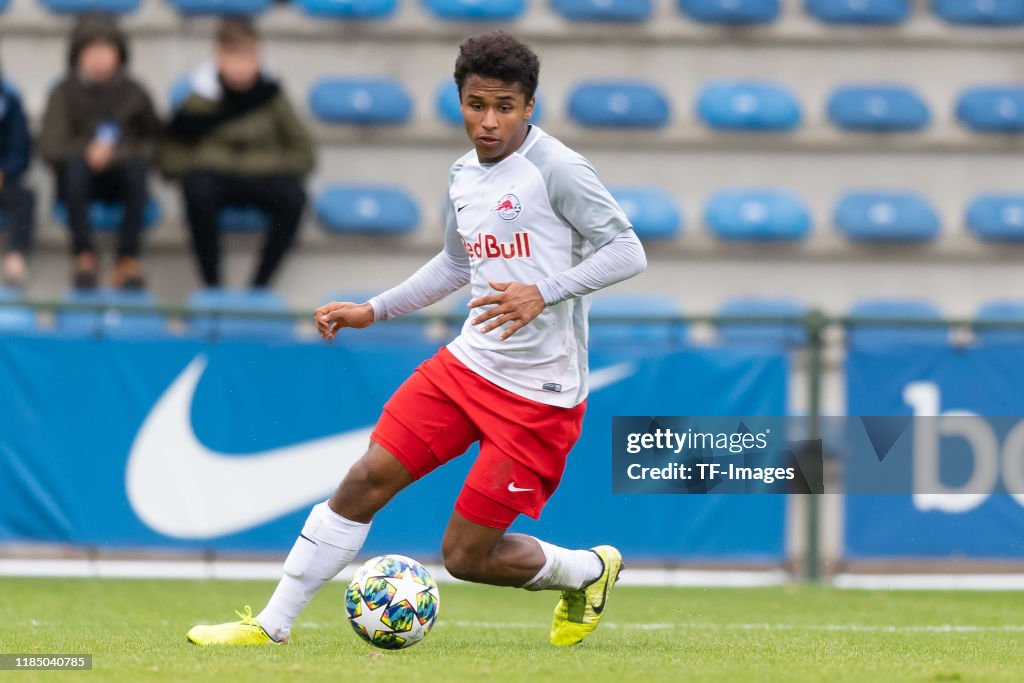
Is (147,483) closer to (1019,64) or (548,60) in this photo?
(548,60)

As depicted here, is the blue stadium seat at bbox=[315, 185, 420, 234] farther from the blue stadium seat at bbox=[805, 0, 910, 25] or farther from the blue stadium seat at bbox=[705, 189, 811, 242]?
the blue stadium seat at bbox=[805, 0, 910, 25]

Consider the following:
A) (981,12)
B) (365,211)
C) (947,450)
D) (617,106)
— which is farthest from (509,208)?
(981,12)

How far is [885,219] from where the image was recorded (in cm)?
1330

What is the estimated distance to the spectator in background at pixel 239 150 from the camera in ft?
38.7

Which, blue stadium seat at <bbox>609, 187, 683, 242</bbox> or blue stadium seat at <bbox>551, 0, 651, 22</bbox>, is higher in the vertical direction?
blue stadium seat at <bbox>551, 0, 651, 22</bbox>

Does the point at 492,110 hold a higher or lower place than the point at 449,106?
higher

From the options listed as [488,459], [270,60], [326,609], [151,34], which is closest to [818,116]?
[270,60]

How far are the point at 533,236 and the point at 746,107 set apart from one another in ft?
27.6

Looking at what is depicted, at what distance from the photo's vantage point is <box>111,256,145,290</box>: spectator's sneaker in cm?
1159

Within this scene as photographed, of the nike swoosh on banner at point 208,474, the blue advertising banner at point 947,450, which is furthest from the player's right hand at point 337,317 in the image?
the blue advertising banner at point 947,450

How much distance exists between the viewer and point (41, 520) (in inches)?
368

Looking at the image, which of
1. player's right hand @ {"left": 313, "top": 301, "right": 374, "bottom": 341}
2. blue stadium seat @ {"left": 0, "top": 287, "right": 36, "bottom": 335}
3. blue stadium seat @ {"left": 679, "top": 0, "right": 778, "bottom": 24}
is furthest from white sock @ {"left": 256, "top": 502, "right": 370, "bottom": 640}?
blue stadium seat @ {"left": 679, "top": 0, "right": 778, "bottom": 24}

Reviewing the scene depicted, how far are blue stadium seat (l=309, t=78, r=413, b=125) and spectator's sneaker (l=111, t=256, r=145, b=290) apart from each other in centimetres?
230

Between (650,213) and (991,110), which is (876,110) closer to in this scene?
(991,110)
